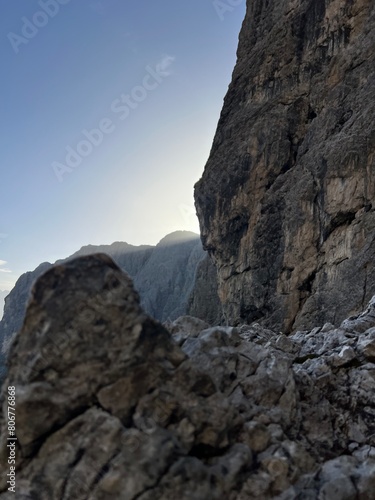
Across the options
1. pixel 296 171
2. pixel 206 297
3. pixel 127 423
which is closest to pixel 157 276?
pixel 206 297

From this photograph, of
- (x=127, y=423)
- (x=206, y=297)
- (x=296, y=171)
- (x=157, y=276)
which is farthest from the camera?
(x=157, y=276)

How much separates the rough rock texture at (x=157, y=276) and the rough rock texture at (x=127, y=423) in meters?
116

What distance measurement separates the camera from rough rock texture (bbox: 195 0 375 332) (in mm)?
34969

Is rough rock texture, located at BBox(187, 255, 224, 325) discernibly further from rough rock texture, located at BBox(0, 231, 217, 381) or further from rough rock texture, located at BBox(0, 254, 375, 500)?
rough rock texture, located at BBox(0, 254, 375, 500)

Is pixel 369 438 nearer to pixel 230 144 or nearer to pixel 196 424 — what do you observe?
pixel 196 424

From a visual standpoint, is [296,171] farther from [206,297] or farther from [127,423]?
[206,297]

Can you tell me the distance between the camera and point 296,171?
147 ft

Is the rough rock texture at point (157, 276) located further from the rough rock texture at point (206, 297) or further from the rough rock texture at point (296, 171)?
the rough rock texture at point (296, 171)

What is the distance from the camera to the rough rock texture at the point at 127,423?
8.77 m

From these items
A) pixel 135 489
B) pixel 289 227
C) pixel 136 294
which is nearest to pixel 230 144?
pixel 289 227

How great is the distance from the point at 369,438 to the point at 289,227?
3264 cm

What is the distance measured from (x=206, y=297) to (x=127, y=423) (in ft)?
252

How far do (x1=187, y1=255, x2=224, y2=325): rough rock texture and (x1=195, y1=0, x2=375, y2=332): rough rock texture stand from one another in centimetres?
2588

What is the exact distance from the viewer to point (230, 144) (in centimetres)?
5444
